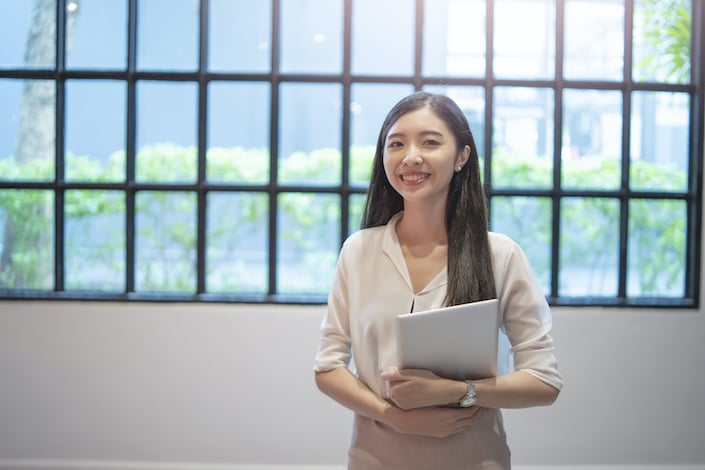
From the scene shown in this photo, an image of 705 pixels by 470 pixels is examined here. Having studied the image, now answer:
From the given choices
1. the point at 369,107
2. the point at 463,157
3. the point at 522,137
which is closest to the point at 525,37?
the point at 522,137

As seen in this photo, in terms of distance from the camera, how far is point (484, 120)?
2.75 m

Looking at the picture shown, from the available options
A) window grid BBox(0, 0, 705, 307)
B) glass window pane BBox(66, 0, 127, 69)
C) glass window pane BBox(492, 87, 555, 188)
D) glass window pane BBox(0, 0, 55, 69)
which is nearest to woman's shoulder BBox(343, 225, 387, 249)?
window grid BBox(0, 0, 705, 307)

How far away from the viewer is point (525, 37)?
2783mm

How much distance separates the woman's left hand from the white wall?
1548 mm

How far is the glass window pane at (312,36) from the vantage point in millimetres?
2781

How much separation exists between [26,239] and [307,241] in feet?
3.76

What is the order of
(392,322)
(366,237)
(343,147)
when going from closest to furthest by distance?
(392,322)
(366,237)
(343,147)

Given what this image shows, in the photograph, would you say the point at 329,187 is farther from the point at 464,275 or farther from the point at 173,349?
the point at 464,275

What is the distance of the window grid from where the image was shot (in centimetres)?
275

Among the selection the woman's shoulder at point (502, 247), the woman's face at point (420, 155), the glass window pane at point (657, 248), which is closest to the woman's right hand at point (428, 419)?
the woman's shoulder at point (502, 247)

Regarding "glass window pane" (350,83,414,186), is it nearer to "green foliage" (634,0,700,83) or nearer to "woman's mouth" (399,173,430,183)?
"green foliage" (634,0,700,83)

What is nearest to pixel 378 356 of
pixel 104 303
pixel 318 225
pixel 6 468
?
pixel 318 225

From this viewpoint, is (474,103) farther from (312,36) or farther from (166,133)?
(166,133)

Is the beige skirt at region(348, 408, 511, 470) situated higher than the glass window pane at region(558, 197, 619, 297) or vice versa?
the glass window pane at region(558, 197, 619, 297)
